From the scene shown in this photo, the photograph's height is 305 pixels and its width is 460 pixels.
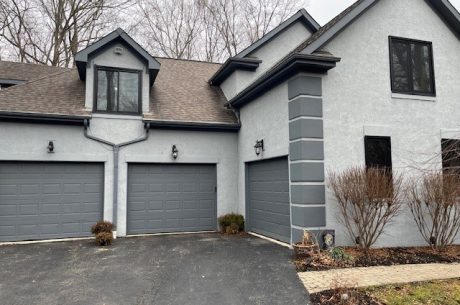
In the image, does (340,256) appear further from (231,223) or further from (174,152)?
(174,152)

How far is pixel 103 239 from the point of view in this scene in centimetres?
866

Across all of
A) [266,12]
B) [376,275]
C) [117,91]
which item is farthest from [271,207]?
[266,12]

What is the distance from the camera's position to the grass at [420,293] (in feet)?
15.9

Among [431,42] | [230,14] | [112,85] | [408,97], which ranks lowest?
[408,97]

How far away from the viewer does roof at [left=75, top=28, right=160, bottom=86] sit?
1014 centimetres

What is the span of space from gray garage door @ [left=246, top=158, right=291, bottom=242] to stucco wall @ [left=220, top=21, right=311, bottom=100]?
3152mm

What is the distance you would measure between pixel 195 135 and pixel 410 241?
22.3ft

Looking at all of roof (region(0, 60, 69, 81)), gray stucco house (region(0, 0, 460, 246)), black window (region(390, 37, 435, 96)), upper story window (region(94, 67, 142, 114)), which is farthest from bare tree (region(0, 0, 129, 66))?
black window (region(390, 37, 435, 96))

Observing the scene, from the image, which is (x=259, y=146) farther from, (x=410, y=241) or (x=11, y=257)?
(x=11, y=257)

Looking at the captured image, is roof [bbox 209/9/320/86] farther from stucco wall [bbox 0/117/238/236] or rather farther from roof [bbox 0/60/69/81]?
roof [bbox 0/60/69/81]

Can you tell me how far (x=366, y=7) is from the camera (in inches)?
332

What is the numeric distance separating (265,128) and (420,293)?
18.0 ft

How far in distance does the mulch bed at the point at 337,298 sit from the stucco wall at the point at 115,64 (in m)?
7.77

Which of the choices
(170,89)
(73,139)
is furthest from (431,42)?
(73,139)
